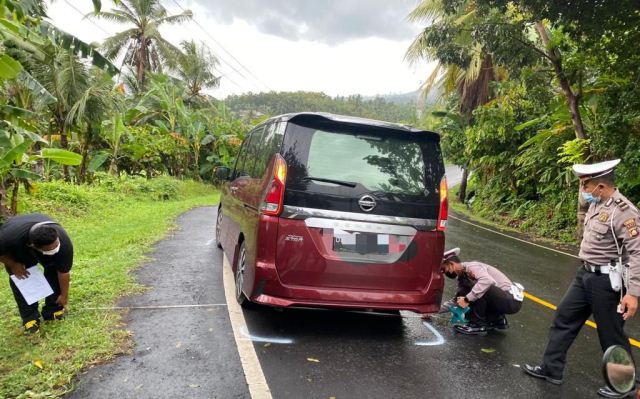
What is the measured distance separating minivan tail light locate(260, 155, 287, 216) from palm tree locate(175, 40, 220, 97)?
29.5m

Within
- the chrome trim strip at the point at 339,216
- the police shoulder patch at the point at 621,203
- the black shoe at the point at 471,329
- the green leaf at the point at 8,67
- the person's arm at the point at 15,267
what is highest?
the green leaf at the point at 8,67

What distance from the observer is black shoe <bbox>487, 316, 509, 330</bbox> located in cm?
502

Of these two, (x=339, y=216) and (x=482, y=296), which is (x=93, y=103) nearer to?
(x=339, y=216)

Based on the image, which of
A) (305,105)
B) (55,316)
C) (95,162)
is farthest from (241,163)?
(305,105)

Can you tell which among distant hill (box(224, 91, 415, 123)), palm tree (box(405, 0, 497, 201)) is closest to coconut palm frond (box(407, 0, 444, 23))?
palm tree (box(405, 0, 497, 201))

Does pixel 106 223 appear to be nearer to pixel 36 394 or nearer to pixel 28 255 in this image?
pixel 28 255

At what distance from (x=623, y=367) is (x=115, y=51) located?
32411mm

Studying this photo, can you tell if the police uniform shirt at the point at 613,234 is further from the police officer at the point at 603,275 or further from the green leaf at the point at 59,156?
the green leaf at the point at 59,156

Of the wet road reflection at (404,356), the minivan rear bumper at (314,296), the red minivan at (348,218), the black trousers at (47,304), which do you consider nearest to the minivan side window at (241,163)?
the red minivan at (348,218)

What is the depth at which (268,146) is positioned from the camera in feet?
15.9

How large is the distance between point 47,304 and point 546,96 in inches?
499

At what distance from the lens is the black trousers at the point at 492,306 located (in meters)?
4.85

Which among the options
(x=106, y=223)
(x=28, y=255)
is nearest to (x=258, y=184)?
(x=28, y=255)

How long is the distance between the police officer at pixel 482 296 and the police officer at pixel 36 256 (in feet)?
11.8
